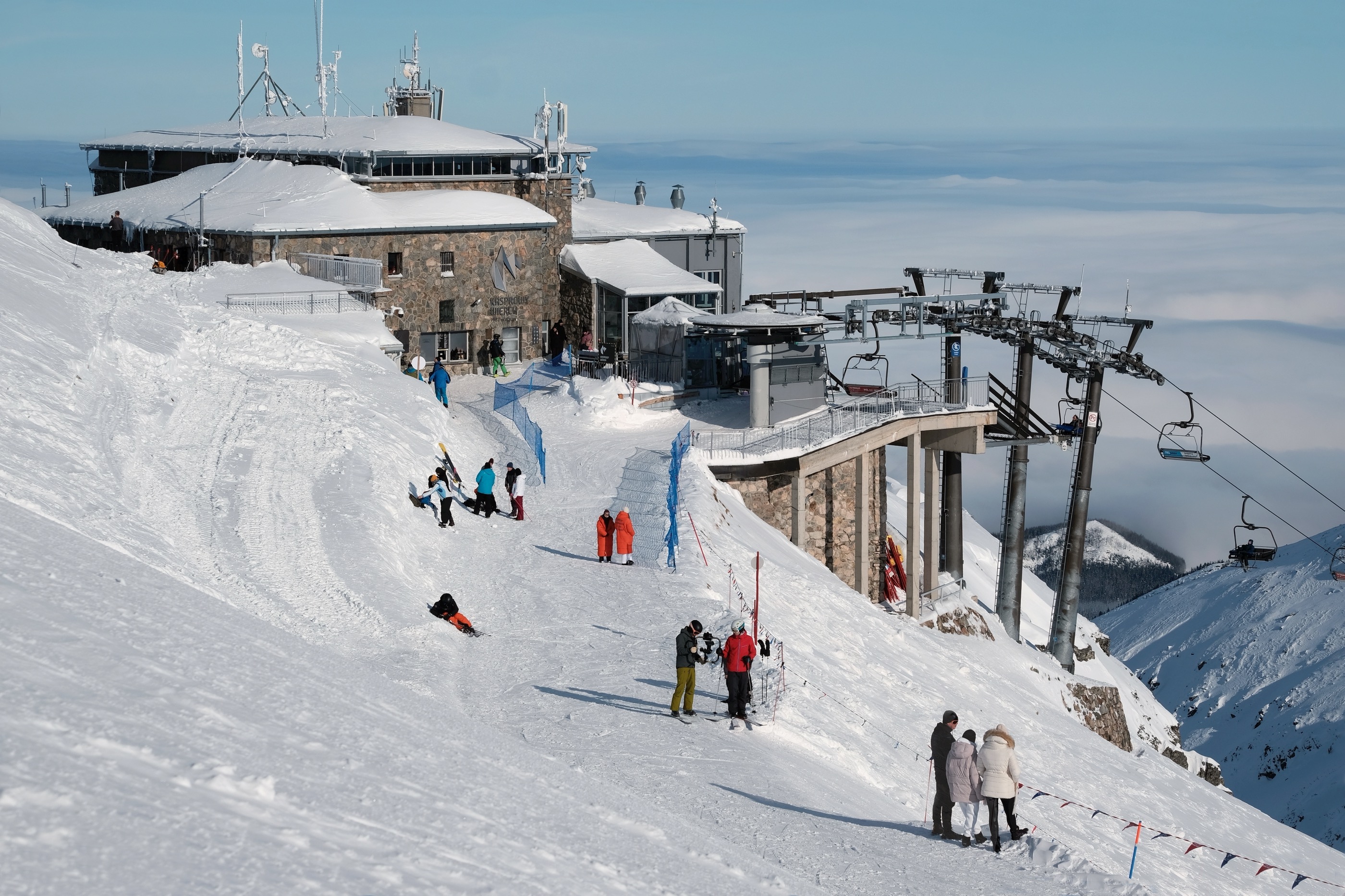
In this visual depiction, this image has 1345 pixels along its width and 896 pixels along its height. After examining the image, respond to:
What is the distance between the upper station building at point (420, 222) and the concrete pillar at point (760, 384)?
8565mm

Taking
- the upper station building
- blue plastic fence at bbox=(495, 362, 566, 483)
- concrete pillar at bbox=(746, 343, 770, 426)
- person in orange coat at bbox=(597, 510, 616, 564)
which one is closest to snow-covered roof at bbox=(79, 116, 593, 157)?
the upper station building

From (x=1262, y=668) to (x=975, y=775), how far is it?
210 feet

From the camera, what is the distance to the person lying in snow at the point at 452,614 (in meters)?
20.9

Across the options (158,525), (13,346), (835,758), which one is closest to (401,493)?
(158,525)

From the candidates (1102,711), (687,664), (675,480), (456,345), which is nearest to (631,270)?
Result: (456,345)

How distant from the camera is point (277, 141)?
51.1 meters

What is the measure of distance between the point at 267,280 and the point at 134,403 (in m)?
13.0

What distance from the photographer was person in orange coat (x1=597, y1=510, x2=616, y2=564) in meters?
25.1

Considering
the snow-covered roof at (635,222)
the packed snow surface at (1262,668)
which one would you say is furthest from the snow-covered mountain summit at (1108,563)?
the snow-covered roof at (635,222)

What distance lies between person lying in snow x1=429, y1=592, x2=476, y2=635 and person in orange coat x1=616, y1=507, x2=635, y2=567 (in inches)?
175

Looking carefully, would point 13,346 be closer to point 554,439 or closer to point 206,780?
point 554,439

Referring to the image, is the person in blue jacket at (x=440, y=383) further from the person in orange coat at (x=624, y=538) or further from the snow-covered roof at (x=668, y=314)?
the person in orange coat at (x=624, y=538)

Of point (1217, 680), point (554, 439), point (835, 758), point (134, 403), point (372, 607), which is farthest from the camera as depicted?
point (1217, 680)

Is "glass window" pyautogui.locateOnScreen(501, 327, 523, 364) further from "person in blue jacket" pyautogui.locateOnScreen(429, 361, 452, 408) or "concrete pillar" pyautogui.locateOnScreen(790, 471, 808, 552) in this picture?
"concrete pillar" pyautogui.locateOnScreen(790, 471, 808, 552)
